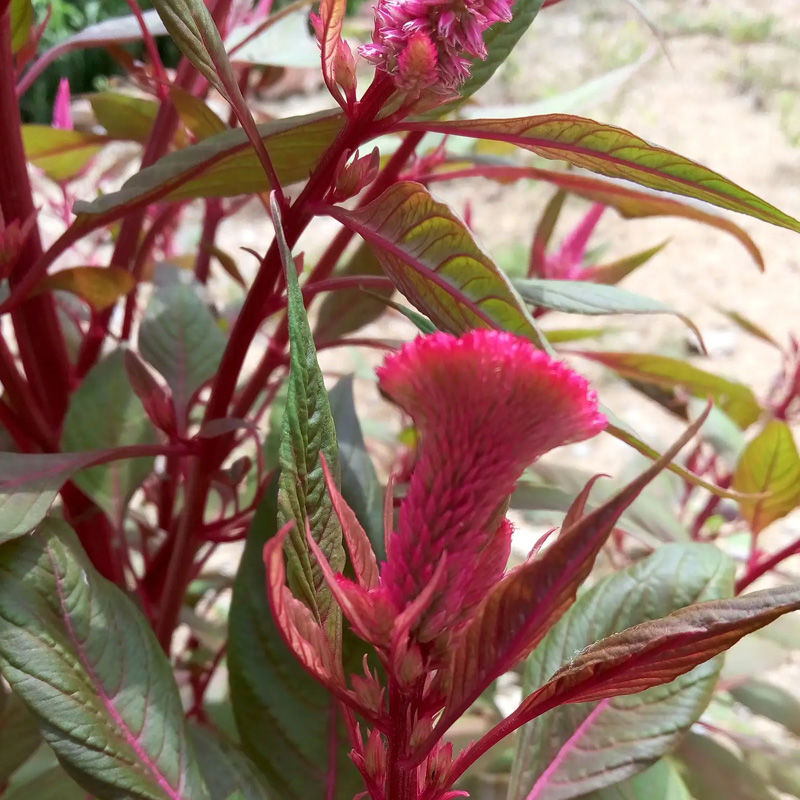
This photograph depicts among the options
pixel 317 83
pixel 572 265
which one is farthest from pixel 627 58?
pixel 572 265

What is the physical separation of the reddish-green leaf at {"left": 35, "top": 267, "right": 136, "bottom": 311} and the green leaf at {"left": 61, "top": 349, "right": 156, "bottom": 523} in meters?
0.05

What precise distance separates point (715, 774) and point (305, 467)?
0.54 metres

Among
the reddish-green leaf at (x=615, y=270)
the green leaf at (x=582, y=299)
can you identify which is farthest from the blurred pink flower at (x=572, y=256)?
the green leaf at (x=582, y=299)

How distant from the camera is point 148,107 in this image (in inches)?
27.2

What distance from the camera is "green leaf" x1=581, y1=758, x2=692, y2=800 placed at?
53 centimetres

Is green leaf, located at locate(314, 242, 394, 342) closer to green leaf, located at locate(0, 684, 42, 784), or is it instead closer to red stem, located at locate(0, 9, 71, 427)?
red stem, located at locate(0, 9, 71, 427)

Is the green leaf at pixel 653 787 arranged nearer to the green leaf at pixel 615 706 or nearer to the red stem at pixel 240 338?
the green leaf at pixel 615 706

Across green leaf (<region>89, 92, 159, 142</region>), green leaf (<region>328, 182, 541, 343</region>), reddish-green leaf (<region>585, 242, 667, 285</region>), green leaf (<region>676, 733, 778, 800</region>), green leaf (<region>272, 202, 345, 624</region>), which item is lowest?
green leaf (<region>676, 733, 778, 800</region>)

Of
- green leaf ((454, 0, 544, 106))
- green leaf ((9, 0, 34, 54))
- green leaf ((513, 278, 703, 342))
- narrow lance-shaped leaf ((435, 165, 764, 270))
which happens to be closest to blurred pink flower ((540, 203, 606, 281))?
narrow lance-shaped leaf ((435, 165, 764, 270))

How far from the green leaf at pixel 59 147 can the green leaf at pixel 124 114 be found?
19 mm

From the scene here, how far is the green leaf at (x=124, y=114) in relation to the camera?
673 mm

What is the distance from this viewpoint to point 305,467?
0.33m

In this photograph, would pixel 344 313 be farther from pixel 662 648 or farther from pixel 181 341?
pixel 662 648

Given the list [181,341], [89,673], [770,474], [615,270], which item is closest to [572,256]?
[615,270]
